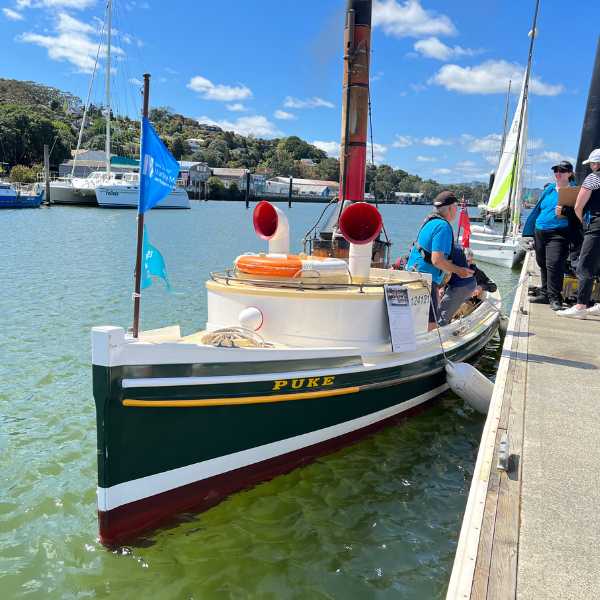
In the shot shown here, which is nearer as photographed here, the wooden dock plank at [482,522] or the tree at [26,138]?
the wooden dock plank at [482,522]

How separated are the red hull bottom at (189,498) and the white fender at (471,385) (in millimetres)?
2072

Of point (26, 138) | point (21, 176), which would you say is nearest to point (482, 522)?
point (21, 176)

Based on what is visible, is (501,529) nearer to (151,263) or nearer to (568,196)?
(151,263)

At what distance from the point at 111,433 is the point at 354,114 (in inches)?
265

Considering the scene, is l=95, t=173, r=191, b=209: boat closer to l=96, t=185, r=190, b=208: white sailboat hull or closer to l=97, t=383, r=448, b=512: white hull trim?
l=96, t=185, r=190, b=208: white sailboat hull

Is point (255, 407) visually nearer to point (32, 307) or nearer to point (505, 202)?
point (32, 307)

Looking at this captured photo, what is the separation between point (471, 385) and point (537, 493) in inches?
136

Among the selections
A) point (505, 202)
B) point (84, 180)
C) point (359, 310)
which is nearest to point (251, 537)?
point (359, 310)

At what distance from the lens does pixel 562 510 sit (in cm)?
333

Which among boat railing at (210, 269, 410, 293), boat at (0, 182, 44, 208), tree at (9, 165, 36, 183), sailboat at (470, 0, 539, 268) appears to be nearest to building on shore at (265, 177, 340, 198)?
tree at (9, 165, 36, 183)

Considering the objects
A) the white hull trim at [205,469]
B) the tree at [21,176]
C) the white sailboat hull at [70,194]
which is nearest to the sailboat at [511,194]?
the white hull trim at [205,469]

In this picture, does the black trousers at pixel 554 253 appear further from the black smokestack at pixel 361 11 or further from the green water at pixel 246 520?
the black smokestack at pixel 361 11

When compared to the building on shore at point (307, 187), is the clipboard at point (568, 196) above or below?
below

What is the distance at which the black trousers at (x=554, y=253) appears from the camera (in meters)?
8.77
